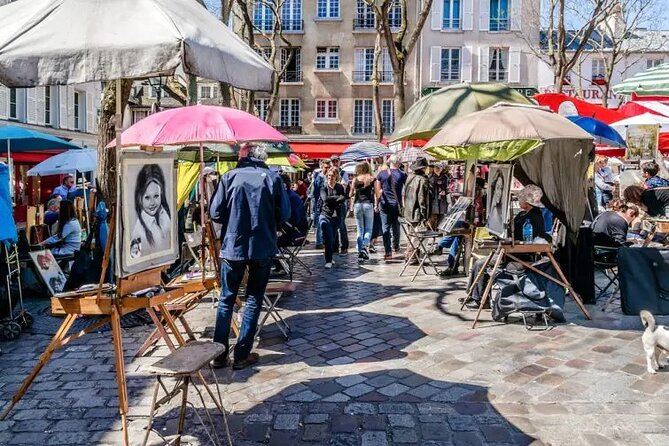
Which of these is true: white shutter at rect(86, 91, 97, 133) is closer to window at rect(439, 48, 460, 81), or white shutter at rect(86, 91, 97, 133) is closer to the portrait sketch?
window at rect(439, 48, 460, 81)

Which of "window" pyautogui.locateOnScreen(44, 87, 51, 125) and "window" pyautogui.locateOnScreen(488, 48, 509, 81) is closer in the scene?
"window" pyautogui.locateOnScreen(44, 87, 51, 125)

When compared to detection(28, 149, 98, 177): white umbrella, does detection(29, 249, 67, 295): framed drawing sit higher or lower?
lower

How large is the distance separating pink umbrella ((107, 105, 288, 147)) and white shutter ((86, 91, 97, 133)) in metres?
29.9

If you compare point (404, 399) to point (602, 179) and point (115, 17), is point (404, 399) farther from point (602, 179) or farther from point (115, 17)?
point (602, 179)

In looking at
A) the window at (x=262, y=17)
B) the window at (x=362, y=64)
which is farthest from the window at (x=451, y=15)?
the window at (x=262, y=17)

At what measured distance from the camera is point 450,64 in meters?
35.1

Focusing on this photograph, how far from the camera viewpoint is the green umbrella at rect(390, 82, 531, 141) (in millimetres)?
8430

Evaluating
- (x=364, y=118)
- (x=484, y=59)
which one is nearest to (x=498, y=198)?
(x=364, y=118)

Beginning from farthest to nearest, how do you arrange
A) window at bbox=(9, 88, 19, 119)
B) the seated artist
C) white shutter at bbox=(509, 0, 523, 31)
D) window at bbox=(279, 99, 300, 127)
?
window at bbox=(279, 99, 300, 127)
white shutter at bbox=(509, 0, 523, 31)
window at bbox=(9, 88, 19, 119)
the seated artist

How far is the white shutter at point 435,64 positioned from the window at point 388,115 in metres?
2.77

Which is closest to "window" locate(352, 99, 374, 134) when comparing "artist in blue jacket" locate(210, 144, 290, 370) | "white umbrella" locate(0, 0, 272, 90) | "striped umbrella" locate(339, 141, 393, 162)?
"striped umbrella" locate(339, 141, 393, 162)

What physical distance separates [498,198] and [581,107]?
16.6ft

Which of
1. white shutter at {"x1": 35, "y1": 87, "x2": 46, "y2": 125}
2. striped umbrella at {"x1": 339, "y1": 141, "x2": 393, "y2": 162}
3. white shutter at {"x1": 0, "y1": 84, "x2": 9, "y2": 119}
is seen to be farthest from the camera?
white shutter at {"x1": 35, "y1": 87, "x2": 46, "y2": 125}

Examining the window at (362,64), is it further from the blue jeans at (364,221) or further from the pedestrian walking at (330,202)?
the pedestrian walking at (330,202)
